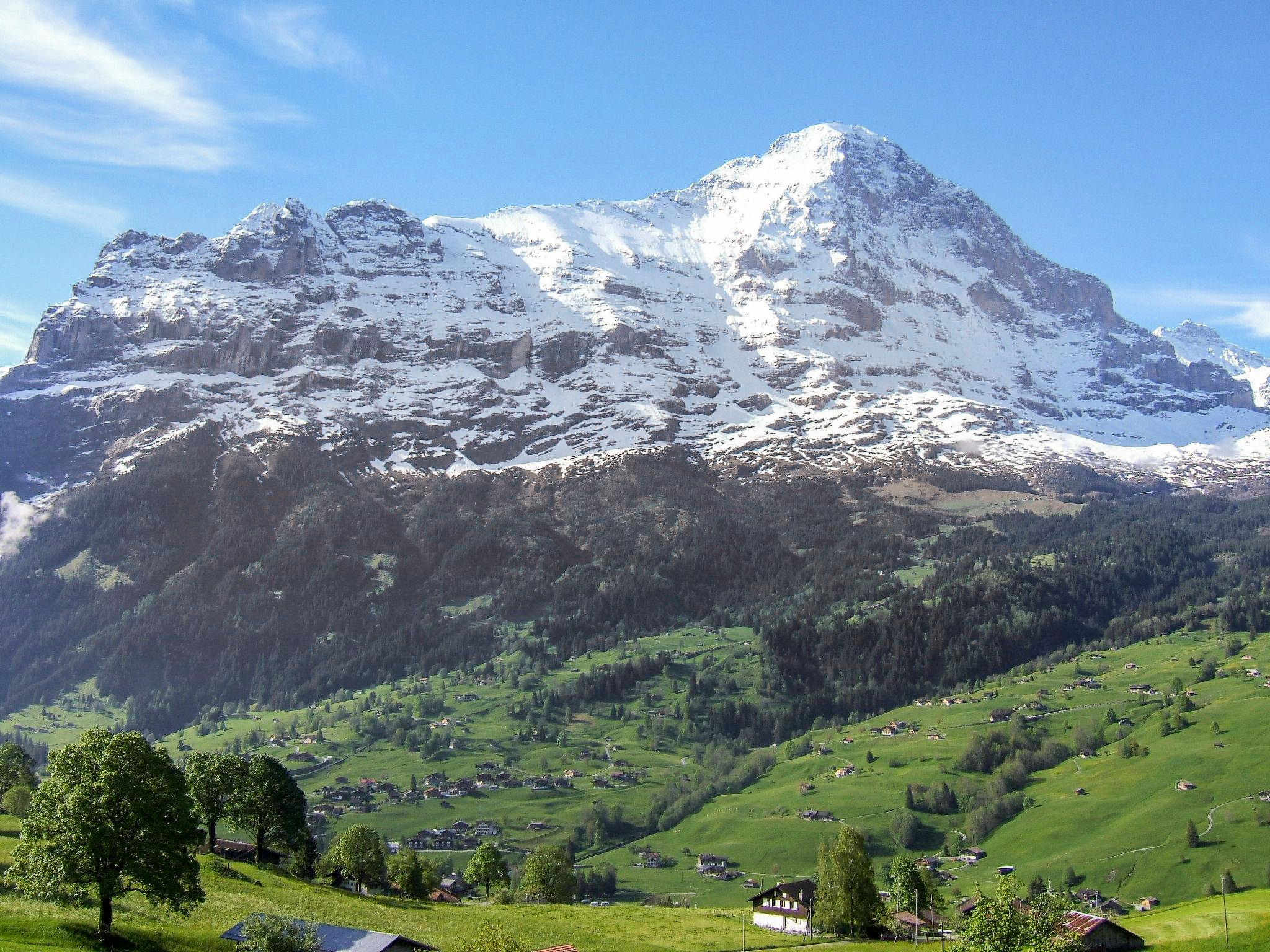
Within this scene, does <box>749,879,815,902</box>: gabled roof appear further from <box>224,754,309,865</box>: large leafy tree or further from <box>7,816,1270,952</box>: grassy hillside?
<box>224,754,309,865</box>: large leafy tree

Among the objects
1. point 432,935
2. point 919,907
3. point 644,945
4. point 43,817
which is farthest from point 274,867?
point 919,907

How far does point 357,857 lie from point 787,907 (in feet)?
154

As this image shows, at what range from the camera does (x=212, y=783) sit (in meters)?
100

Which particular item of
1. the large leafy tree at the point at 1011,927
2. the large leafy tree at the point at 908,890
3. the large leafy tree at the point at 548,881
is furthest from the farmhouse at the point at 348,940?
the large leafy tree at the point at 548,881

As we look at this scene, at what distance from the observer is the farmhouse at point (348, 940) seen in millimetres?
62719

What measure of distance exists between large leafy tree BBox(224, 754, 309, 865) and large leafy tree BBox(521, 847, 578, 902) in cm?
3014

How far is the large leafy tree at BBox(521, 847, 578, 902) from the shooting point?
125119 millimetres

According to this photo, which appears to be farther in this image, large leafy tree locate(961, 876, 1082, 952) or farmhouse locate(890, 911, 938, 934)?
farmhouse locate(890, 911, 938, 934)

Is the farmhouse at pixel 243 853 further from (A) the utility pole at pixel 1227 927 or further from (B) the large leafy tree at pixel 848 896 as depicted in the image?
(A) the utility pole at pixel 1227 927

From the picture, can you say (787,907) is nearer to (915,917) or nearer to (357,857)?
(915,917)

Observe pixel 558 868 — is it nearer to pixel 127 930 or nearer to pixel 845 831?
pixel 845 831

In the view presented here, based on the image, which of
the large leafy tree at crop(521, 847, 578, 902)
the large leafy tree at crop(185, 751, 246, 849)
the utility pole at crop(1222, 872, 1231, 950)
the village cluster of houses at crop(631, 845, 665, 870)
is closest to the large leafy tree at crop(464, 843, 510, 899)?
the large leafy tree at crop(521, 847, 578, 902)

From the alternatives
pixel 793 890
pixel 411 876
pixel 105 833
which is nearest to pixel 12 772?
pixel 411 876

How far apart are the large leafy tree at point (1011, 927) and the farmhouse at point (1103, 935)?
1396cm
